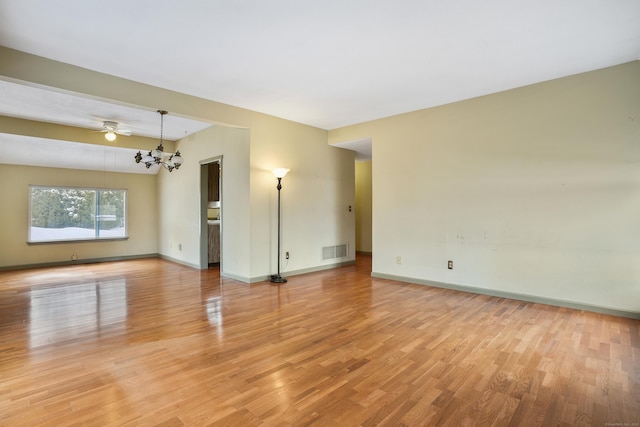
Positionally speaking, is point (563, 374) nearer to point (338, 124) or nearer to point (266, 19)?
point (266, 19)

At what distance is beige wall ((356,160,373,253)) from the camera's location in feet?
27.6

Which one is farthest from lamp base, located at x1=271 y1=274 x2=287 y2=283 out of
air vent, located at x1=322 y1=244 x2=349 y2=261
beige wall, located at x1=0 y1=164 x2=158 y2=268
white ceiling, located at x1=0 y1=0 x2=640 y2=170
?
beige wall, located at x1=0 y1=164 x2=158 y2=268

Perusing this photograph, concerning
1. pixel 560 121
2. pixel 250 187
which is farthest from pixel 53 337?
pixel 560 121

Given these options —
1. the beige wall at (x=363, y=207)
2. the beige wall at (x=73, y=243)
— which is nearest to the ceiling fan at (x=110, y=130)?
the beige wall at (x=73, y=243)

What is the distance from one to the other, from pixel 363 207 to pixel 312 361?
6469 mm

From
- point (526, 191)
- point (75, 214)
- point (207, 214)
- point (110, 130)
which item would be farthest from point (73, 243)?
point (526, 191)

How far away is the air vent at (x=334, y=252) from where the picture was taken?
6.18m

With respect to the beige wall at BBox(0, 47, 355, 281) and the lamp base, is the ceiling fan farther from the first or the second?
the lamp base

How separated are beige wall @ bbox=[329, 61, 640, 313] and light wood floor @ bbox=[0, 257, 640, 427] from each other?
19.3 inches

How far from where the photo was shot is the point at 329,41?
9.53ft

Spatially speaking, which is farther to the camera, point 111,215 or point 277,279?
point 111,215

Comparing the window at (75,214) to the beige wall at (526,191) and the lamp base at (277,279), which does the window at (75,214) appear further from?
the beige wall at (526,191)

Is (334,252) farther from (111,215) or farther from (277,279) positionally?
(111,215)

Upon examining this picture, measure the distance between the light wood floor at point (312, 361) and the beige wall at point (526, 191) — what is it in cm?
49
